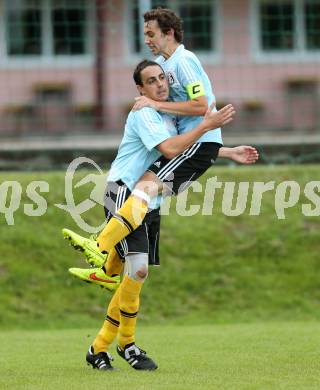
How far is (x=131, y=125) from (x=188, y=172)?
50 centimetres

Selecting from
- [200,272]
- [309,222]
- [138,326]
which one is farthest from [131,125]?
[309,222]

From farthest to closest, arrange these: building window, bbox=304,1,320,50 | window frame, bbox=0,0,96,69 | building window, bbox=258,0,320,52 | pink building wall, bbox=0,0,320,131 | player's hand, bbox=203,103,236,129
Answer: building window, bbox=258,0,320,52, building window, bbox=304,1,320,50, window frame, bbox=0,0,96,69, pink building wall, bbox=0,0,320,131, player's hand, bbox=203,103,236,129

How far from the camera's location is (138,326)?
504 inches

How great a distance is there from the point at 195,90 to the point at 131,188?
785 millimetres

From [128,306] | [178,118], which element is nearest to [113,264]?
[128,306]

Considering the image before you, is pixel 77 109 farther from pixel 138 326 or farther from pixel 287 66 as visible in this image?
pixel 138 326

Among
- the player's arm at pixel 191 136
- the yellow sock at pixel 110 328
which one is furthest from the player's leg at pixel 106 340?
the player's arm at pixel 191 136

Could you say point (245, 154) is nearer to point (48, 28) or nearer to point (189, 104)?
point (189, 104)

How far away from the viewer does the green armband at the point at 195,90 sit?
8.00m

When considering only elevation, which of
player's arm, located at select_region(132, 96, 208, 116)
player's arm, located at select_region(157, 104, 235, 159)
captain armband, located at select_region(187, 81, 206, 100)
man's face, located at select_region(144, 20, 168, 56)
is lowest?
player's arm, located at select_region(157, 104, 235, 159)

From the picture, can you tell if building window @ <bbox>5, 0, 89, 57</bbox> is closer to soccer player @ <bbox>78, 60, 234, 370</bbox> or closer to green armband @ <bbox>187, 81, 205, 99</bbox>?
soccer player @ <bbox>78, 60, 234, 370</bbox>

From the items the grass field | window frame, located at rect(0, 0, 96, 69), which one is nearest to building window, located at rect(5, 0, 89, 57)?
window frame, located at rect(0, 0, 96, 69)

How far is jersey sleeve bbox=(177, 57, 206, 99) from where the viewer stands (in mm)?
8009

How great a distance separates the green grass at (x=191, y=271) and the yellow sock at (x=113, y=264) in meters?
4.62
